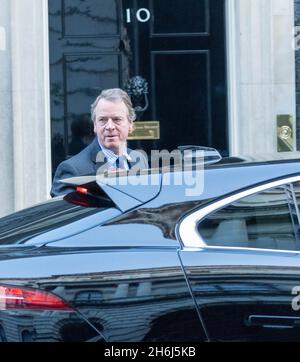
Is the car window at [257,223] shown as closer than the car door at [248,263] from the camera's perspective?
No

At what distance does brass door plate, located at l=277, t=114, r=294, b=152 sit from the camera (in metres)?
7.74

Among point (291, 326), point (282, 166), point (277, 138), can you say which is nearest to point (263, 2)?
point (277, 138)

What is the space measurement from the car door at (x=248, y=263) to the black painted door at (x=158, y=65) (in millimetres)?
4508

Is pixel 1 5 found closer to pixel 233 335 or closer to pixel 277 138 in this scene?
pixel 277 138

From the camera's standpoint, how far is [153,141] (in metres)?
8.03

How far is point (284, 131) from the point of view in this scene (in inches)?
305

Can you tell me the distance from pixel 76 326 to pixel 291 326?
85cm

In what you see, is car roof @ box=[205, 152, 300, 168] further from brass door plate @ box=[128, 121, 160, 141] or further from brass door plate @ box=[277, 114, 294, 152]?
brass door plate @ box=[128, 121, 160, 141]

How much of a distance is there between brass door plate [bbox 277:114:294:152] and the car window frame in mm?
4252

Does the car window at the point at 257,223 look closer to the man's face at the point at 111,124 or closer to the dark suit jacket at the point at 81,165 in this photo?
the dark suit jacket at the point at 81,165

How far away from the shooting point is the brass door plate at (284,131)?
7738mm

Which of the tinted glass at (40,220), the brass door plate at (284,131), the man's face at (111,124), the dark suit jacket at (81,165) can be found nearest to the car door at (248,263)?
the tinted glass at (40,220)

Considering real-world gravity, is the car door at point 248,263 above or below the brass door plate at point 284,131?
below
